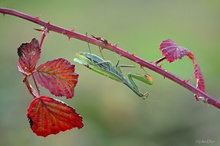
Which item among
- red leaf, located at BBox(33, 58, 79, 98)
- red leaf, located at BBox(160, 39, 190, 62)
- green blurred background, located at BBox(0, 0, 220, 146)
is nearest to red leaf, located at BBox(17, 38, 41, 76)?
red leaf, located at BBox(33, 58, 79, 98)

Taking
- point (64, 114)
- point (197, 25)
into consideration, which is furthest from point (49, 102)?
point (197, 25)

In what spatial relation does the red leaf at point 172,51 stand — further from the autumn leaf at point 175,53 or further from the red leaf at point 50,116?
the red leaf at point 50,116

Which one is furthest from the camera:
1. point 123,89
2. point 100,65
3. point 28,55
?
point 123,89

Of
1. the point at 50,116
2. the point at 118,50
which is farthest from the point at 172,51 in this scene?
the point at 50,116

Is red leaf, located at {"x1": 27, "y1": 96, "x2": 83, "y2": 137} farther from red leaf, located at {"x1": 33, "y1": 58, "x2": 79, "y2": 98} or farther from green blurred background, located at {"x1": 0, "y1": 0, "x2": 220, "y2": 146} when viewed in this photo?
green blurred background, located at {"x1": 0, "y1": 0, "x2": 220, "y2": 146}

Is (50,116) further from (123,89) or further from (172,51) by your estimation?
(123,89)
